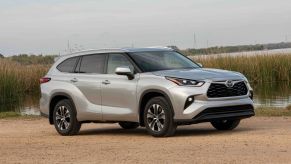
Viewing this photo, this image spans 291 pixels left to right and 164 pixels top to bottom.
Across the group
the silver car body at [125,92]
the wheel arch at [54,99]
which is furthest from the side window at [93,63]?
the wheel arch at [54,99]

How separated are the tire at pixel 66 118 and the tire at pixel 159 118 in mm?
2080

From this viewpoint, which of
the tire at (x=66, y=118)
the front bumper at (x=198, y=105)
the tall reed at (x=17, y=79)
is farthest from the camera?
the tall reed at (x=17, y=79)

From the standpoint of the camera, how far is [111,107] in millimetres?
13836

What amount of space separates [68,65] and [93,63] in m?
0.89

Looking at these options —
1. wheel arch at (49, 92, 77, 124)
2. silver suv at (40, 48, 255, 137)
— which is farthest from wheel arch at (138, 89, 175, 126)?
wheel arch at (49, 92, 77, 124)

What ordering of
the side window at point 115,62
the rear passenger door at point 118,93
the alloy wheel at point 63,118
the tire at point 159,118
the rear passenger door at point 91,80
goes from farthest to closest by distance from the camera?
the alloy wheel at point 63,118, the rear passenger door at point 91,80, the side window at point 115,62, the rear passenger door at point 118,93, the tire at point 159,118

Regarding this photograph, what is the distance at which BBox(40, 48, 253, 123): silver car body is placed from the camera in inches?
491

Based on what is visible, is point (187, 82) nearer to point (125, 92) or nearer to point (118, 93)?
point (125, 92)

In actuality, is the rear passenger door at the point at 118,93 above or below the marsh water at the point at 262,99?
above

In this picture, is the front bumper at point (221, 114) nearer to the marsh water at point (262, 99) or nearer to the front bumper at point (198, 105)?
the front bumper at point (198, 105)

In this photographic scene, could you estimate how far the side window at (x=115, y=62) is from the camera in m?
13.8

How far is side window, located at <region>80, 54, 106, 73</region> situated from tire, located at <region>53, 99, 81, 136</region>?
2.54 feet

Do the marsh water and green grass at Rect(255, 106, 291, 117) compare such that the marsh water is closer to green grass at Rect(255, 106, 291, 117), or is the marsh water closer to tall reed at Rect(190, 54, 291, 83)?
tall reed at Rect(190, 54, 291, 83)

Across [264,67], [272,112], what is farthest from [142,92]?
[264,67]
